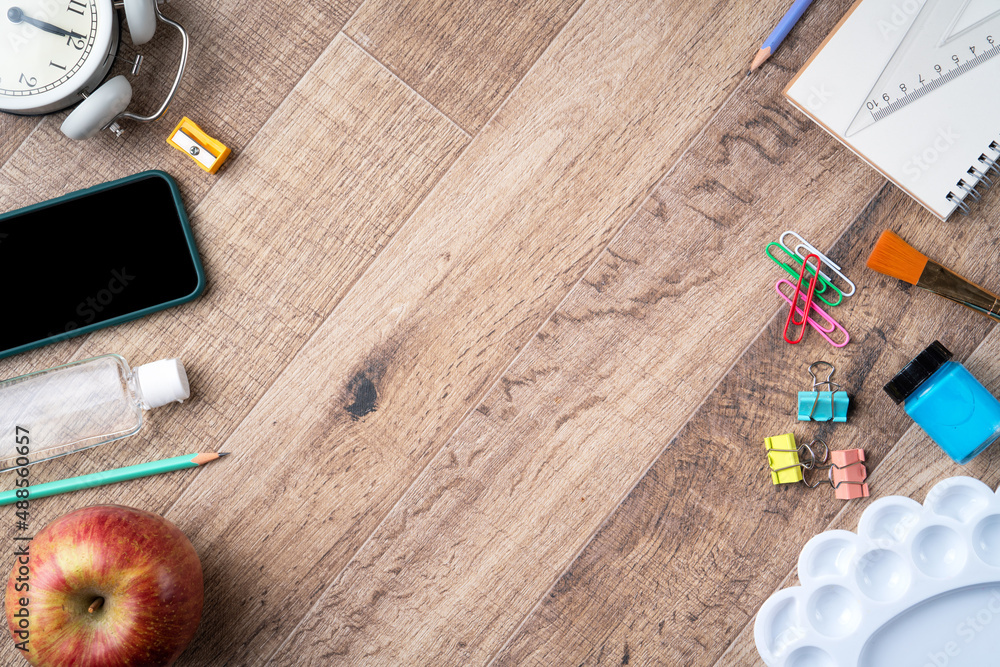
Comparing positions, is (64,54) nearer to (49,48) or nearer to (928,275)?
(49,48)

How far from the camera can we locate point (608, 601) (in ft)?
3.15

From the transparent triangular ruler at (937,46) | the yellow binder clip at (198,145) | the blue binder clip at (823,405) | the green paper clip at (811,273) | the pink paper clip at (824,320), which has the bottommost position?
the yellow binder clip at (198,145)

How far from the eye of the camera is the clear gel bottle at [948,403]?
913 millimetres

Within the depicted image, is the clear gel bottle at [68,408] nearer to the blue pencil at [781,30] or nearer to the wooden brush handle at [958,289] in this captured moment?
the blue pencil at [781,30]

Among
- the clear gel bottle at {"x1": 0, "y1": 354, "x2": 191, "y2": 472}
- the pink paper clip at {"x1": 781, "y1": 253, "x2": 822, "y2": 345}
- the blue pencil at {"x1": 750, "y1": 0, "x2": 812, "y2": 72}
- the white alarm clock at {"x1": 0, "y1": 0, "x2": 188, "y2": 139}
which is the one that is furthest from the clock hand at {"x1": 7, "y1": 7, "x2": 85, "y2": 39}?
the pink paper clip at {"x1": 781, "y1": 253, "x2": 822, "y2": 345}

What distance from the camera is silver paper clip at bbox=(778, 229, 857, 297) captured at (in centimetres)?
95

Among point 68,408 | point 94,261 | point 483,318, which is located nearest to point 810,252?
point 483,318

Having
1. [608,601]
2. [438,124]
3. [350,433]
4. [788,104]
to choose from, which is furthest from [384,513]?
[788,104]

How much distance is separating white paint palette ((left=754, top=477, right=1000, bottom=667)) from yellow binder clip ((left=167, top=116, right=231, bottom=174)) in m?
1.08

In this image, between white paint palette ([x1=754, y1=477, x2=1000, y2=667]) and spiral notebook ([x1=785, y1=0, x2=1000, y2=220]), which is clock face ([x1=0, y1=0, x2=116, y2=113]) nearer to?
spiral notebook ([x1=785, y1=0, x2=1000, y2=220])

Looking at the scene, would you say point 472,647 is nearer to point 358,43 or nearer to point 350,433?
point 350,433

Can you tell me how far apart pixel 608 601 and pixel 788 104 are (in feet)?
2.69

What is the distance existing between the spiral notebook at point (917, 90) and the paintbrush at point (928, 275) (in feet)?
0.29

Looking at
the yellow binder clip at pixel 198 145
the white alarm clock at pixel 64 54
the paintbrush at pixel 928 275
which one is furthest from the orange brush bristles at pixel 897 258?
the white alarm clock at pixel 64 54
